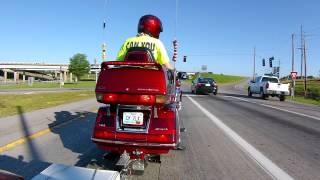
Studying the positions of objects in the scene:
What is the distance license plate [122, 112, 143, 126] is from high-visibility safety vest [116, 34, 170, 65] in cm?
124

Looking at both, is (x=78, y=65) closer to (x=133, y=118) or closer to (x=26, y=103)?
(x=26, y=103)

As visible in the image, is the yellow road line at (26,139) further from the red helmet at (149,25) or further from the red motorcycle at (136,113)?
the red helmet at (149,25)

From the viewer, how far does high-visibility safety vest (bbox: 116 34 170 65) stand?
7336 mm

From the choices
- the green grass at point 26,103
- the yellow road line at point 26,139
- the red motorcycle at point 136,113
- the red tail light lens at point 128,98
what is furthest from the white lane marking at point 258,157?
the green grass at point 26,103

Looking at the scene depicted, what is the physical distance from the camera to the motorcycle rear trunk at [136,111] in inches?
246

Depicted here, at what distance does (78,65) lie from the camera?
12706cm

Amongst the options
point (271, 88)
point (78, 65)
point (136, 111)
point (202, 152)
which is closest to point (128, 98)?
point (136, 111)

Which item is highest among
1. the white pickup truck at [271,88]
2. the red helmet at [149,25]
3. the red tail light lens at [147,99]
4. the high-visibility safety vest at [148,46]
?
the red helmet at [149,25]

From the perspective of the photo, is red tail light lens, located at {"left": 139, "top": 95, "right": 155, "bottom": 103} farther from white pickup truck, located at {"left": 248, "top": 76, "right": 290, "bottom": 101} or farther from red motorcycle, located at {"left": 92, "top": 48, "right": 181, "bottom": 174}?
white pickup truck, located at {"left": 248, "top": 76, "right": 290, "bottom": 101}

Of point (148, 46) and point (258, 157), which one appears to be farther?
point (258, 157)

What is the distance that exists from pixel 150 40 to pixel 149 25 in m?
0.34

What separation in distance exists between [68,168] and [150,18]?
3.63 m

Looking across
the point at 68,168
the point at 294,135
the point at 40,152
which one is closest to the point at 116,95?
the point at 68,168

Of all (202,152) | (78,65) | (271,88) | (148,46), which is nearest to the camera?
(148,46)
